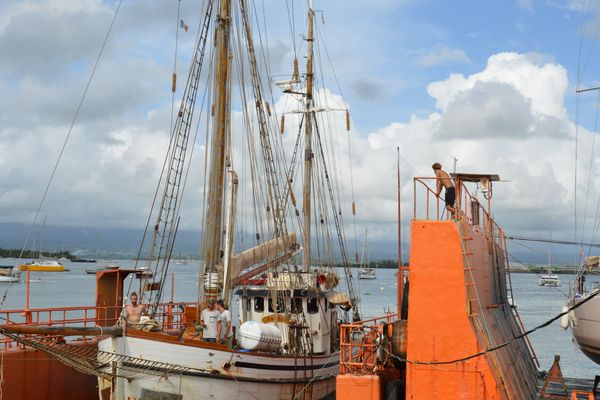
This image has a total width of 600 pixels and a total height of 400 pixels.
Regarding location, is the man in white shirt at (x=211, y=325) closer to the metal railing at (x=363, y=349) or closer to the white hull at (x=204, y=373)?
the white hull at (x=204, y=373)

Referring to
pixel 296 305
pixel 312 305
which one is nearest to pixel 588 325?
pixel 312 305

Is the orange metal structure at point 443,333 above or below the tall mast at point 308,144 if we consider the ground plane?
below

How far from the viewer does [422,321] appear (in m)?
14.1

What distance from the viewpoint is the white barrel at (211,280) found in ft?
65.1

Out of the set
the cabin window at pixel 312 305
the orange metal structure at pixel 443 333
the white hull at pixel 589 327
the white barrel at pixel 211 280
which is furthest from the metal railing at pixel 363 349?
the white hull at pixel 589 327

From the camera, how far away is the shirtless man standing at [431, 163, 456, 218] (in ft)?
50.4

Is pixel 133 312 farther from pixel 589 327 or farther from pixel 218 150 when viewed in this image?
pixel 589 327

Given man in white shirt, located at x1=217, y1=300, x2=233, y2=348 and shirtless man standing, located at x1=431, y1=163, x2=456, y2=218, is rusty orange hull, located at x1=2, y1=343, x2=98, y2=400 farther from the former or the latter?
shirtless man standing, located at x1=431, y1=163, x2=456, y2=218

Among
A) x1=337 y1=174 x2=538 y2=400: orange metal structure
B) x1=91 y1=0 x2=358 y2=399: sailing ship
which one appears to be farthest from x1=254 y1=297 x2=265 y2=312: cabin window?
x1=337 y1=174 x2=538 y2=400: orange metal structure

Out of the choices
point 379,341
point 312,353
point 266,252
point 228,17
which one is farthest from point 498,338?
point 228,17

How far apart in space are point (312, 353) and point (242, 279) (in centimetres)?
328

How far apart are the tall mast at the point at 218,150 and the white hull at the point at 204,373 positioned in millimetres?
2545

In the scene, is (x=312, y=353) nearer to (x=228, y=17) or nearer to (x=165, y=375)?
(x=165, y=375)

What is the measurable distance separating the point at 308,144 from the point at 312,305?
11546 millimetres
